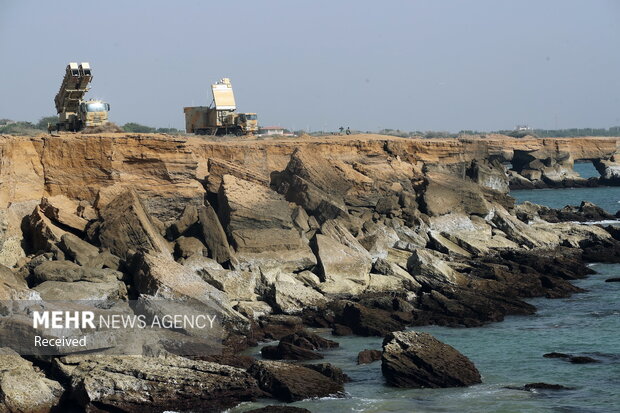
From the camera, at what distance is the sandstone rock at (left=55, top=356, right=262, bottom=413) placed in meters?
17.1

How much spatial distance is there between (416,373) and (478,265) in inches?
546

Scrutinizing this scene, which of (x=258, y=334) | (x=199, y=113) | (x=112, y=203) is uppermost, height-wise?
(x=199, y=113)

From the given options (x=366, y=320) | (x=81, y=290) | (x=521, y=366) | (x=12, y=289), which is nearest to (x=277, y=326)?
(x=366, y=320)

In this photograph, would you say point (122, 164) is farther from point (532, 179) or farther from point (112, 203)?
point (532, 179)

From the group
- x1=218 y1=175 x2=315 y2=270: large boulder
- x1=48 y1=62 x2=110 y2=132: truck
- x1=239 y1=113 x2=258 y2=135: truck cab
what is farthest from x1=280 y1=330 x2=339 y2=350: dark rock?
x1=239 y1=113 x2=258 y2=135: truck cab

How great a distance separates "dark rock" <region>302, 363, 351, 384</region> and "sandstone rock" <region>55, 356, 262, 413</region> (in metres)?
1.86

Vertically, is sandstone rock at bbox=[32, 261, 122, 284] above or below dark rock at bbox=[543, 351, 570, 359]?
above

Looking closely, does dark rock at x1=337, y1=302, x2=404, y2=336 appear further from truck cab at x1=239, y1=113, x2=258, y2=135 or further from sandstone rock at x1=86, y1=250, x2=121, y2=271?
truck cab at x1=239, y1=113, x2=258, y2=135

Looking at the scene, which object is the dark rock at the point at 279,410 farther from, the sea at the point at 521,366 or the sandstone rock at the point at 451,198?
the sandstone rock at the point at 451,198

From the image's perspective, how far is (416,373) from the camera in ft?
65.6

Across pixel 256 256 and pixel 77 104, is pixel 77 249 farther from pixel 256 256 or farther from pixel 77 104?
pixel 77 104

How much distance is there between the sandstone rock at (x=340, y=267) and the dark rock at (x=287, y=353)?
6300 mm

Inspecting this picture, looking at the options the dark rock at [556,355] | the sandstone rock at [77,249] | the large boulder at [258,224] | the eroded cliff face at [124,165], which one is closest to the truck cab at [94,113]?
the eroded cliff face at [124,165]

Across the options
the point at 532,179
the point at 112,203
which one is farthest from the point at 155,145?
the point at 532,179
